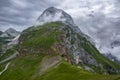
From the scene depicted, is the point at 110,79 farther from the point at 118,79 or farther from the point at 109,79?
the point at 118,79

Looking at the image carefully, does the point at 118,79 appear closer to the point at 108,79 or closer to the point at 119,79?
the point at 119,79

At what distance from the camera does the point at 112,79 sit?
627 feet

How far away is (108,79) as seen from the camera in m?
198

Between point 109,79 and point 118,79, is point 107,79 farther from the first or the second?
point 118,79

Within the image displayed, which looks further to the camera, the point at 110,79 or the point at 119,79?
the point at 110,79

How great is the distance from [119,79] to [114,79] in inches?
324

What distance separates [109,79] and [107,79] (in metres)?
2.70

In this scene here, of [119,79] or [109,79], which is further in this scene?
[109,79]

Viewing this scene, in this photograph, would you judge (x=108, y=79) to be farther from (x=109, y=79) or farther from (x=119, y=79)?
(x=119, y=79)

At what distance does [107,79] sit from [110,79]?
4.26m

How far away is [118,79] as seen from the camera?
181875 millimetres

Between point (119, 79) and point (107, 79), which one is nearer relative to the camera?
point (119, 79)

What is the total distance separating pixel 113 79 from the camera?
191m

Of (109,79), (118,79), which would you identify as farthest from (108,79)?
(118,79)
